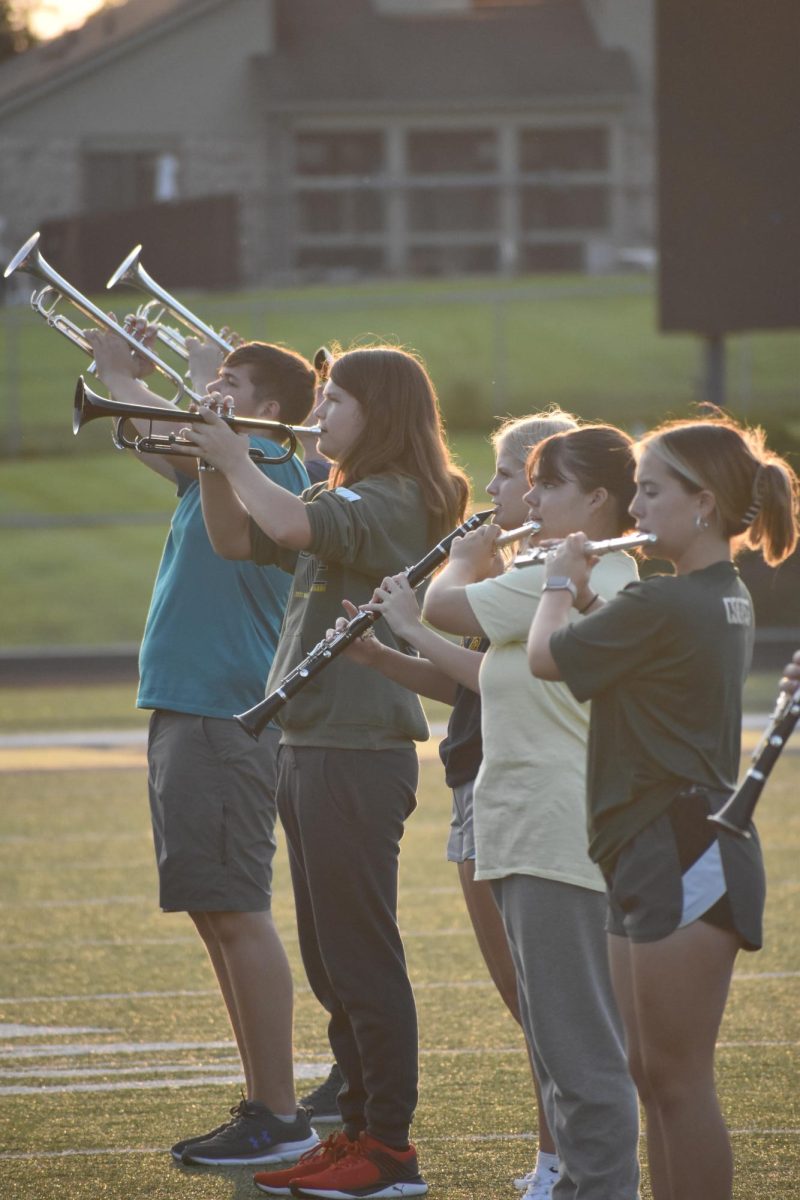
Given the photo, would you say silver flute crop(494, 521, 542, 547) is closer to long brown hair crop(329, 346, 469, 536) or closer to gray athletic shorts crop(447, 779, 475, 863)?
long brown hair crop(329, 346, 469, 536)

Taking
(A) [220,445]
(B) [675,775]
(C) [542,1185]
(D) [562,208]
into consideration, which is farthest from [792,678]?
(D) [562,208]

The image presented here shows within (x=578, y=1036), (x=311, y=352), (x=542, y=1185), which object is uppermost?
(x=578, y=1036)

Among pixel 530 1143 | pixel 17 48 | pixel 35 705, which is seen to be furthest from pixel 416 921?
pixel 17 48

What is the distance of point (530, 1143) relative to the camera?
4727 millimetres

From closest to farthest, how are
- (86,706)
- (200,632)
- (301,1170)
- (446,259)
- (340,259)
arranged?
(301,1170) < (200,632) < (86,706) < (340,259) < (446,259)

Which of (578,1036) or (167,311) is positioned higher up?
(167,311)

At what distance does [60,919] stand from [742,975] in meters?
2.77

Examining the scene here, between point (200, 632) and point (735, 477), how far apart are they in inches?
66.2

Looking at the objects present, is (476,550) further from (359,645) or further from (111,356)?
(111,356)

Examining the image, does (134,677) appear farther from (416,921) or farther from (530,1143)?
(530,1143)

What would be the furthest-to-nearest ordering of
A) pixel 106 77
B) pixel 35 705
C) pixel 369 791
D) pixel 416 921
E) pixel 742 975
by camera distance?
pixel 106 77
pixel 35 705
pixel 416 921
pixel 742 975
pixel 369 791

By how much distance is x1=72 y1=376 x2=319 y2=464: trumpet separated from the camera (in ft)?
13.7

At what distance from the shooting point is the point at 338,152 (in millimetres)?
36219

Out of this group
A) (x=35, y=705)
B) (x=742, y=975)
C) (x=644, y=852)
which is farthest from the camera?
(x=35, y=705)
